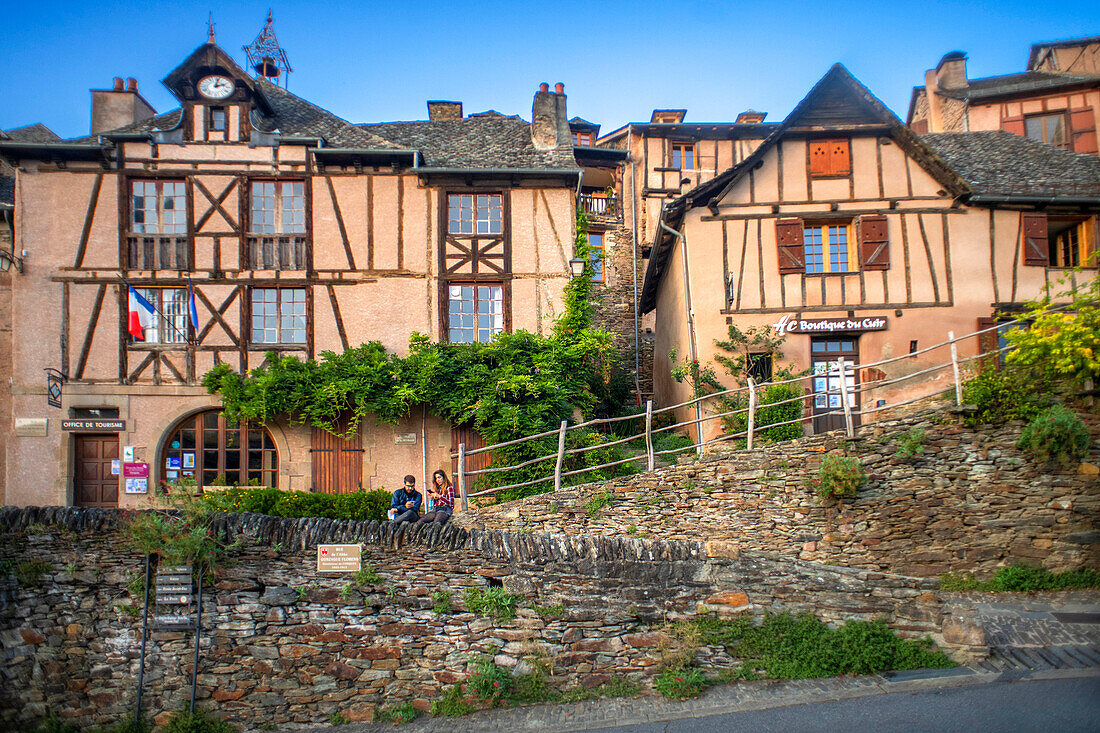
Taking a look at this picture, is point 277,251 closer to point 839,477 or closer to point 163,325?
point 163,325

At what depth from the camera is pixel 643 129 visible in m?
25.6

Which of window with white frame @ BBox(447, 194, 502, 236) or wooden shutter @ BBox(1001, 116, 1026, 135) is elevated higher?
wooden shutter @ BBox(1001, 116, 1026, 135)

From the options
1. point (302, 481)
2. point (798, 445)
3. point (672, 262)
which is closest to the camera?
point (798, 445)

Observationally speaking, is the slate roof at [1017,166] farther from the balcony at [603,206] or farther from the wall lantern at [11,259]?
the wall lantern at [11,259]

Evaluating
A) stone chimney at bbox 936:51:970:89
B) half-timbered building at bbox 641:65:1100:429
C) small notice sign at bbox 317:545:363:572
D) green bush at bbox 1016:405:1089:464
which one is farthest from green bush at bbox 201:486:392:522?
stone chimney at bbox 936:51:970:89

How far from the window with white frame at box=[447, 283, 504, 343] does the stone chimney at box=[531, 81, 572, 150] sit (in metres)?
3.98

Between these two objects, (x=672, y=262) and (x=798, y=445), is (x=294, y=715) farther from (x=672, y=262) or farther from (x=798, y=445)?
(x=672, y=262)

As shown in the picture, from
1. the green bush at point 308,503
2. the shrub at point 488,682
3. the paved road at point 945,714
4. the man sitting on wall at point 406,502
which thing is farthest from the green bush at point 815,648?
the green bush at point 308,503

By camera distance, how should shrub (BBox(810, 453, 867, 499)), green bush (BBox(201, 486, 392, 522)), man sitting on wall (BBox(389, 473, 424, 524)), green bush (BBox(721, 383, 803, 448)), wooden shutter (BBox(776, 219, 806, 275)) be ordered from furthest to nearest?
wooden shutter (BBox(776, 219, 806, 275)) → green bush (BBox(721, 383, 803, 448)) → green bush (BBox(201, 486, 392, 522)) → man sitting on wall (BBox(389, 473, 424, 524)) → shrub (BBox(810, 453, 867, 499))

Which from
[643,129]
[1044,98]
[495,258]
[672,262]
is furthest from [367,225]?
[1044,98]

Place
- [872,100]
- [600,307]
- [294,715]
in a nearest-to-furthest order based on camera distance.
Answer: [294,715]
[872,100]
[600,307]

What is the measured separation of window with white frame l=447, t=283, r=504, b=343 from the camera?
15.1 metres

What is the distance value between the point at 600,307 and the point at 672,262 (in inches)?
288

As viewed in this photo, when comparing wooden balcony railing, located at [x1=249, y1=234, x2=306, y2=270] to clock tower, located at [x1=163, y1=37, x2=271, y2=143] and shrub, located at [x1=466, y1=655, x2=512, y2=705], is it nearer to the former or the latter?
clock tower, located at [x1=163, y1=37, x2=271, y2=143]
